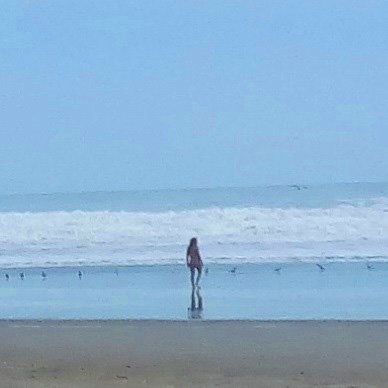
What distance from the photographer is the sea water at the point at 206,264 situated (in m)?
17.5

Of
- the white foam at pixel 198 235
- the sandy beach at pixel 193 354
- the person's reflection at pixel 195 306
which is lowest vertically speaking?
the sandy beach at pixel 193 354

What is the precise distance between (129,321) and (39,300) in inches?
154

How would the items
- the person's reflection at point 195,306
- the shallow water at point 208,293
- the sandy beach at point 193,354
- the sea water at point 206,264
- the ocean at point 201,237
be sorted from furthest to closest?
1. the ocean at point 201,237
2. the sea water at point 206,264
3. the shallow water at point 208,293
4. the person's reflection at point 195,306
5. the sandy beach at point 193,354

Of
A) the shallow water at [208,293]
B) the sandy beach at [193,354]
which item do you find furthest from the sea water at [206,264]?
the sandy beach at [193,354]

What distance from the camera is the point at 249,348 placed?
13570 mm

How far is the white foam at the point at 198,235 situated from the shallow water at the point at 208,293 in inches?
122

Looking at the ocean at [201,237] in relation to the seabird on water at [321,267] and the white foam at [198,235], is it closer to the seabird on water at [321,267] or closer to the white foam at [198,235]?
the white foam at [198,235]

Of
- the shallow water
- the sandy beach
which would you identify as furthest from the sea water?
the sandy beach

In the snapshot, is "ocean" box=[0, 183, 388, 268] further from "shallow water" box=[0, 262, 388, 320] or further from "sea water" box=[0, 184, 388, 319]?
"shallow water" box=[0, 262, 388, 320]

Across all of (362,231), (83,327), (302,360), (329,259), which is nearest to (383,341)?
(302,360)

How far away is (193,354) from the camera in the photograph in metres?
→ 13.2

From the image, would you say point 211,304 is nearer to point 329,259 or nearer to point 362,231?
point 329,259

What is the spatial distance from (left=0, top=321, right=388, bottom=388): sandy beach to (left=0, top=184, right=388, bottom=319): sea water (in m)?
1.21

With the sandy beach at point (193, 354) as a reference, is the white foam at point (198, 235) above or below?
above
